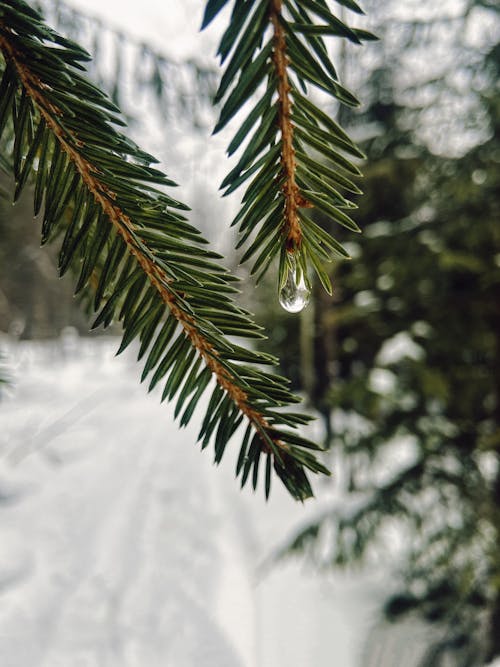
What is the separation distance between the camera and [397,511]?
198 cm

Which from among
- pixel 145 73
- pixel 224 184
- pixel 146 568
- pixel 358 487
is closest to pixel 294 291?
pixel 224 184

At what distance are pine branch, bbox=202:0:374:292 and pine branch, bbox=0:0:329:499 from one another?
32 mm

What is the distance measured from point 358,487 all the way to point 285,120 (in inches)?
86.9

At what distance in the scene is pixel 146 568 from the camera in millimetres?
2484

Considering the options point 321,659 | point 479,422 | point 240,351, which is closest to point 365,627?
point 321,659

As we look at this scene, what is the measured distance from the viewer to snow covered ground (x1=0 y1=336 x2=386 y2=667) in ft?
4.61

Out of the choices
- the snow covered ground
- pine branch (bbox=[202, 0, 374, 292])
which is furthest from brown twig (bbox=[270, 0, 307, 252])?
the snow covered ground

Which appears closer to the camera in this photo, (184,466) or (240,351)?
(240,351)

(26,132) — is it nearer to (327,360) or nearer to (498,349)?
(498,349)

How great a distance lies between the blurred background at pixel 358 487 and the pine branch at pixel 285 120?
285 mm

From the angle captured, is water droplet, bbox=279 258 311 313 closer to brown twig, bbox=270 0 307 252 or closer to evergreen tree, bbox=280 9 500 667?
brown twig, bbox=270 0 307 252

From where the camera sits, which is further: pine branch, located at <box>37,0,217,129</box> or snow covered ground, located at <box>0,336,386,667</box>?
snow covered ground, located at <box>0,336,386,667</box>

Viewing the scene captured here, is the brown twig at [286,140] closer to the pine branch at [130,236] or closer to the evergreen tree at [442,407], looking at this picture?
the pine branch at [130,236]

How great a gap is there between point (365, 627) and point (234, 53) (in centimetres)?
336
